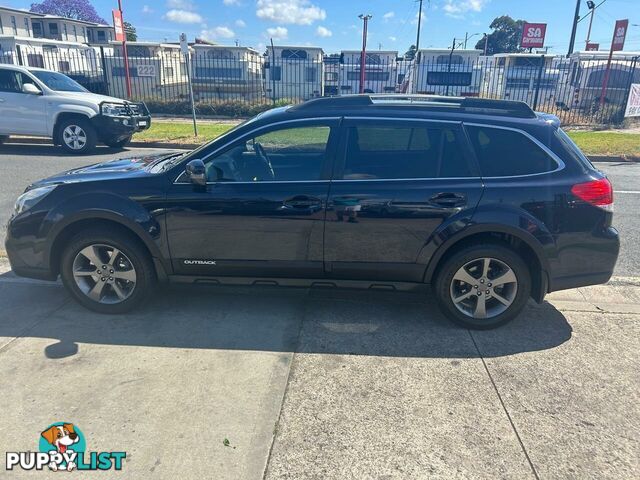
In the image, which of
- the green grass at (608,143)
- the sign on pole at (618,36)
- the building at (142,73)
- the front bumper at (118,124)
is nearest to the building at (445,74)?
the sign on pole at (618,36)

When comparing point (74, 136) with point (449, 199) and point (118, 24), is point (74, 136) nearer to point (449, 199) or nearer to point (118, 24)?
point (118, 24)

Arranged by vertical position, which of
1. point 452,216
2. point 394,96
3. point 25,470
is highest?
point 394,96

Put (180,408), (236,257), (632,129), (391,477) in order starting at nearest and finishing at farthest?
(391,477)
(180,408)
(236,257)
(632,129)

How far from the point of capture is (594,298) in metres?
4.18

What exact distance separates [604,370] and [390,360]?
1.43 m

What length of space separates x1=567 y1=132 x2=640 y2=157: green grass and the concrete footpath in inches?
369

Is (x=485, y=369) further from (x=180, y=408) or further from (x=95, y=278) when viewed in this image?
(x=95, y=278)

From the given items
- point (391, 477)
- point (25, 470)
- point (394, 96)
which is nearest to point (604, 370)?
point (391, 477)

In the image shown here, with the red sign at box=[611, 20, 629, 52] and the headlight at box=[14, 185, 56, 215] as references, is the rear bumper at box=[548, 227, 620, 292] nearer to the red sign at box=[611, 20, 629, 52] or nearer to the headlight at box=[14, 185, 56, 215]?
the headlight at box=[14, 185, 56, 215]

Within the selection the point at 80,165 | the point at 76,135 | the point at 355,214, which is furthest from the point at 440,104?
the point at 76,135

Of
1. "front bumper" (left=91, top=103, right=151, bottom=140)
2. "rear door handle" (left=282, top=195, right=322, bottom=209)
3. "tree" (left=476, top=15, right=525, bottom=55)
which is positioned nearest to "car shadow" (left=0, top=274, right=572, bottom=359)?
"rear door handle" (left=282, top=195, right=322, bottom=209)

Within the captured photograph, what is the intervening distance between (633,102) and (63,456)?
19.9 meters

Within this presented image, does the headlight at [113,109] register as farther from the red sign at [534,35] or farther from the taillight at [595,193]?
the red sign at [534,35]

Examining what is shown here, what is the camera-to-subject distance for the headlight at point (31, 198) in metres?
3.58
